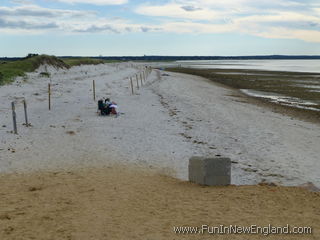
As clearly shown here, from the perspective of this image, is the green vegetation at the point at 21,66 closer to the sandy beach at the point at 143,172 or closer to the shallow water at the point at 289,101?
the sandy beach at the point at 143,172

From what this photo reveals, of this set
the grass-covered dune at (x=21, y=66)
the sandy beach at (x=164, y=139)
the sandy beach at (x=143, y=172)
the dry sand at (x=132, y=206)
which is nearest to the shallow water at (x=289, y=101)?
the sandy beach at (x=164, y=139)

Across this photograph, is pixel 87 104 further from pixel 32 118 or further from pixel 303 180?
pixel 303 180

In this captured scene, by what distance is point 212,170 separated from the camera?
33.8ft

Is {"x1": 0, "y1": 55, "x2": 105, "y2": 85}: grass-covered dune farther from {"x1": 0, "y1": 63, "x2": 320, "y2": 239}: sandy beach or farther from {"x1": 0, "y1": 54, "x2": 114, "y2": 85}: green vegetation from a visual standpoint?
{"x1": 0, "y1": 63, "x2": 320, "y2": 239}: sandy beach

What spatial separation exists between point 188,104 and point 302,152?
13.3 meters

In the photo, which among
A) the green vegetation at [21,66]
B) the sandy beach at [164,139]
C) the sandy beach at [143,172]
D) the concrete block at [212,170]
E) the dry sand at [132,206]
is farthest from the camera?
the green vegetation at [21,66]

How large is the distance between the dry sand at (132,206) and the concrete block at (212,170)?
310 mm

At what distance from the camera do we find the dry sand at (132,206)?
291 inches

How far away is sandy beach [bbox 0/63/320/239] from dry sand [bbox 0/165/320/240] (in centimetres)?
2

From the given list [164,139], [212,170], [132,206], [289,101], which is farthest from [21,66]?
[132,206]

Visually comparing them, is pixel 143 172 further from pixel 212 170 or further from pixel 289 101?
pixel 289 101

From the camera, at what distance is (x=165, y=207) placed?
28.4 ft

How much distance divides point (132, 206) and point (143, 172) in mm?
3131

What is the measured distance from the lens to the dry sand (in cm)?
738
